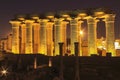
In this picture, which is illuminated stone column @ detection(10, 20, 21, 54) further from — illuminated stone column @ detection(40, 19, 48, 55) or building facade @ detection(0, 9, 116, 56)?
illuminated stone column @ detection(40, 19, 48, 55)

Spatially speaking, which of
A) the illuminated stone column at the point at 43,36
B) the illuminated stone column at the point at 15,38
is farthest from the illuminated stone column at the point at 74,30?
the illuminated stone column at the point at 15,38

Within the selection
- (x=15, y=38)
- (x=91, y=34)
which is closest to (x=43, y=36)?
(x=15, y=38)

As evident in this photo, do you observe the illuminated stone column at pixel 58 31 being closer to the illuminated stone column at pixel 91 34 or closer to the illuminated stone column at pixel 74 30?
the illuminated stone column at pixel 74 30

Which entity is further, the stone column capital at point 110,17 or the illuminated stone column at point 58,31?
the illuminated stone column at point 58,31

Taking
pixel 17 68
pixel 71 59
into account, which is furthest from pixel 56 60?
pixel 17 68

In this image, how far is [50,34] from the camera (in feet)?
220

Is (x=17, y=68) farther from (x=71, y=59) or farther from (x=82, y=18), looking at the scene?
(x=82, y=18)

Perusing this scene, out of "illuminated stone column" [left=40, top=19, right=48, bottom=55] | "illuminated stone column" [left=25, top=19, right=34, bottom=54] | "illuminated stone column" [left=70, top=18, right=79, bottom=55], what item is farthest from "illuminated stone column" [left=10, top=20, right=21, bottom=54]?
"illuminated stone column" [left=70, top=18, right=79, bottom=55]

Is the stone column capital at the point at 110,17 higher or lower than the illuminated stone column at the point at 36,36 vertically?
higher

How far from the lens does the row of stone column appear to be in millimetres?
58375

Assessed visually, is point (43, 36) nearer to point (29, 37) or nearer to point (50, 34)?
point (50, 34)

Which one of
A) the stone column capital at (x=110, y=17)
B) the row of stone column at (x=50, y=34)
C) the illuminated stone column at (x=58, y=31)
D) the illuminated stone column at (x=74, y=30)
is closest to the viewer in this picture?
the stone column capital at (x=110, y=17)

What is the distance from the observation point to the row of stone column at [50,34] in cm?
5838

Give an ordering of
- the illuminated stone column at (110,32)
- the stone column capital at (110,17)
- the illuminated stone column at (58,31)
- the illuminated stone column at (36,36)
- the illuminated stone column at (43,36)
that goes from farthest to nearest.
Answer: the illuminated stone column at (36,36) → the illuminated stone column at (43,36) → the illuminated stone column at (58,31) → the illuminated stone column at (110,32) → the stone column capital at (110,17)
